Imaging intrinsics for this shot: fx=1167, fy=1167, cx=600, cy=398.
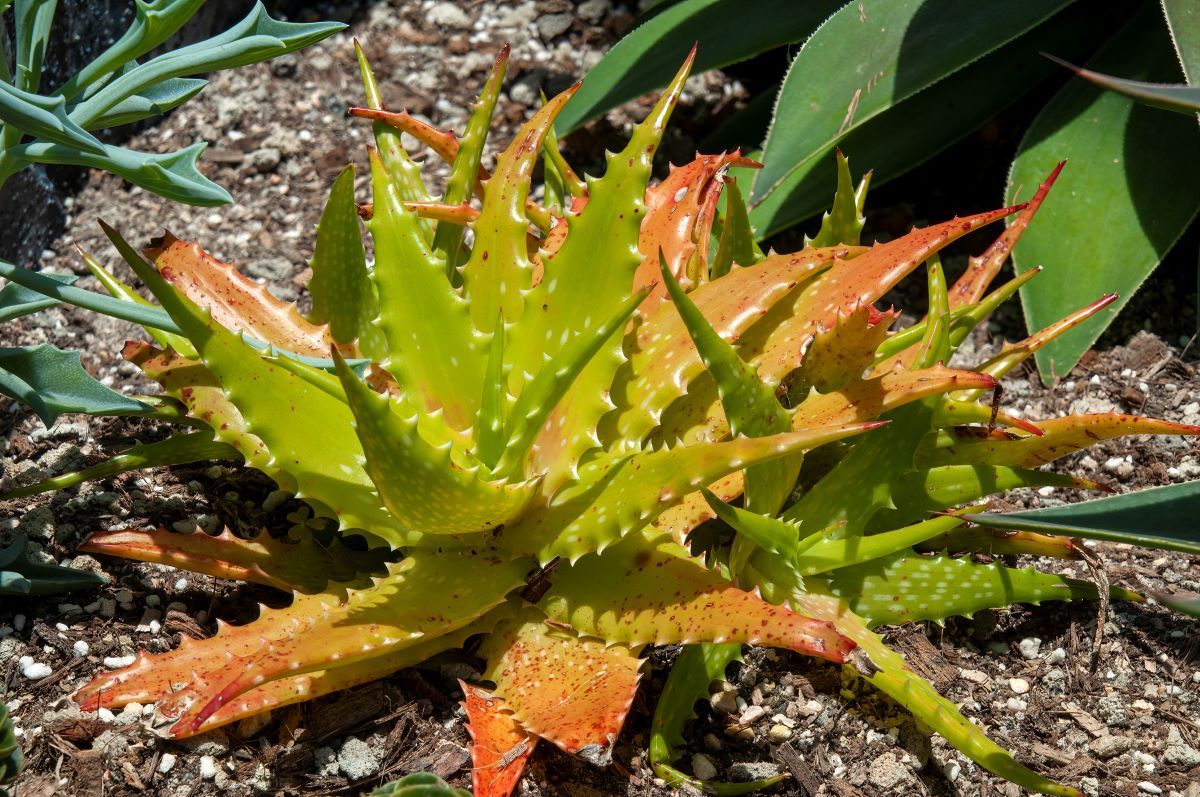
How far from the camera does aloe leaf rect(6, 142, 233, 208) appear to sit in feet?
3.91

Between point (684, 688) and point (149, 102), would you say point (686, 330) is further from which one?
point (149, 102)

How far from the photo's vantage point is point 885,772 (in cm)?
135

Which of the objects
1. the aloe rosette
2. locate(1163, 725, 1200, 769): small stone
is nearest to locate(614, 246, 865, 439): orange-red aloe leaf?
the aloe rosette

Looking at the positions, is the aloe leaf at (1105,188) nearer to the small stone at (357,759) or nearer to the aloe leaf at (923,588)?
the aloe leaf at (923,588)

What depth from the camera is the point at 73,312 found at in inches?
75.7

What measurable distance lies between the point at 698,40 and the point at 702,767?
1.22 meters

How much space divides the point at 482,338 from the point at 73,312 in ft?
3.16

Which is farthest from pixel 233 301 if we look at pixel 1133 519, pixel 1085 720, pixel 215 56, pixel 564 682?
pixel 1085 720

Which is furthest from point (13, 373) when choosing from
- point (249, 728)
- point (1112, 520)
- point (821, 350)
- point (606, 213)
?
point (1112, 520)

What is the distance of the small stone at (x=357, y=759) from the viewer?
4.26 feet

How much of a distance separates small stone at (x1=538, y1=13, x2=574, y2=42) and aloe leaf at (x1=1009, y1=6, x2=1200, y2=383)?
1066mm

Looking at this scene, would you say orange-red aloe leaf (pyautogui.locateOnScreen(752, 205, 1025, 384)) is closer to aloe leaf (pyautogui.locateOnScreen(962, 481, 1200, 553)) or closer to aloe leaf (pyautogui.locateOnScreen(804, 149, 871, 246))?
aloe leaf (pyautogui.locateOnScreen(804, 149, 871, 246))

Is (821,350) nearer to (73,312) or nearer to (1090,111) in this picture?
(1090,111)

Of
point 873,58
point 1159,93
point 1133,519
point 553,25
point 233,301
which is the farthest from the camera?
point 553,25
